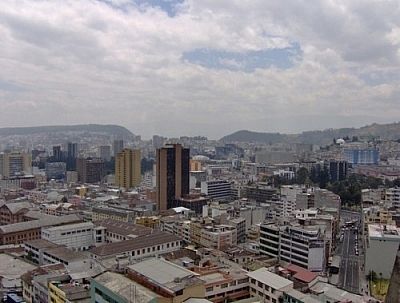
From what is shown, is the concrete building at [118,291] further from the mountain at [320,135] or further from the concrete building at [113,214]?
the mountain at [320,135]

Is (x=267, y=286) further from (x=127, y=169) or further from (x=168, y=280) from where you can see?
(x=127, y=169)

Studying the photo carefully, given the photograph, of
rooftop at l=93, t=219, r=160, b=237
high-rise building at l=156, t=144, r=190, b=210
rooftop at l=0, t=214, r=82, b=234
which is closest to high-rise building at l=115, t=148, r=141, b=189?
high-rise building at l=156, t=144, r=190, b=210

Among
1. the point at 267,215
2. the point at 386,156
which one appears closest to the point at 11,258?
the point at 267,215

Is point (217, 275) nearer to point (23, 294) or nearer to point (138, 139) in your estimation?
point (23, 294)

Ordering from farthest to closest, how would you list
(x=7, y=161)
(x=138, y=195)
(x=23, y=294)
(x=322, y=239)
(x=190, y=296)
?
(x=7, y=161) < (x=138, y=195) < (x=322, y=239) < (x=23, y=294) < (x=190, y=296)

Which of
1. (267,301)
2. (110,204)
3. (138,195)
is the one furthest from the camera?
(138,195)

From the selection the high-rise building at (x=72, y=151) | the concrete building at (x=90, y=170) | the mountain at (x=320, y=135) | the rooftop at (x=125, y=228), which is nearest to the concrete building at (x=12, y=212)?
the rooftop at (x=125, y=228)
